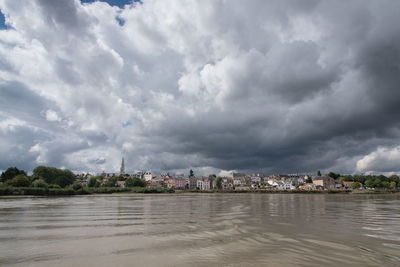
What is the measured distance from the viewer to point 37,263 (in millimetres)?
7109

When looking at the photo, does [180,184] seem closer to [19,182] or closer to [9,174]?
[9,174]

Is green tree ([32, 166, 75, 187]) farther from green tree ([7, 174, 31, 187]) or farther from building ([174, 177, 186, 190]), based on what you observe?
building ([174, 177, 186, 190])

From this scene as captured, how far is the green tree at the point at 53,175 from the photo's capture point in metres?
108

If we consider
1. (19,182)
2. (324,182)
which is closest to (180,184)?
(324,182)

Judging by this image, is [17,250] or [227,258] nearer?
[227,258]

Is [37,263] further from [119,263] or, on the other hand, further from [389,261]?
[389,261]

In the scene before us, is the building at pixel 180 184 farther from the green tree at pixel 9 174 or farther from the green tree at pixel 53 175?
the green tree at pixel 9 174

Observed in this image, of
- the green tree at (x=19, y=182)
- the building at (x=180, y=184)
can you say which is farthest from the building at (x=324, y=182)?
the green tree at (x=19, y=182)

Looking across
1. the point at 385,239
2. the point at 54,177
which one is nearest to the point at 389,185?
the point at 385,239

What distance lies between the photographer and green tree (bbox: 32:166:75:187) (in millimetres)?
107750

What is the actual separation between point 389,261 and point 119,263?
851cm

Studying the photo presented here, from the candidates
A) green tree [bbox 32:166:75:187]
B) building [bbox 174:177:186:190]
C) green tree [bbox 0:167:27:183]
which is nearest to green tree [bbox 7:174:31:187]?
green tree [bbox 0:167:27:183]

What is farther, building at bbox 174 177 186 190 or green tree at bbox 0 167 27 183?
building at bbox 174 177 186 190

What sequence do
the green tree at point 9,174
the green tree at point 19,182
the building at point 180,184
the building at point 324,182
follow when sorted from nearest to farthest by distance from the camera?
the green tree at point 19,182
the green tree at point 9,174
the building at point 324,182
the building at point 180,184
